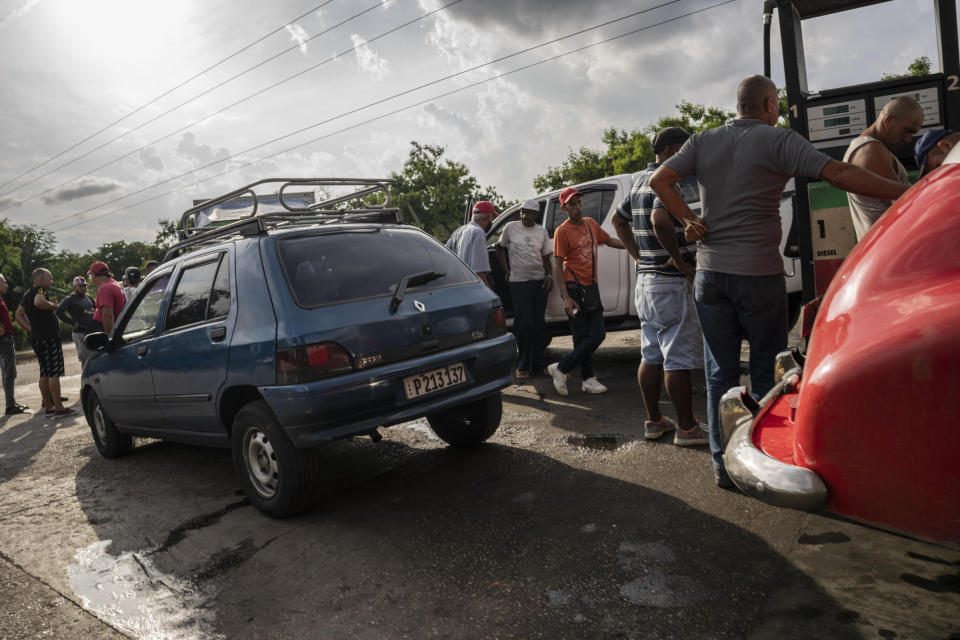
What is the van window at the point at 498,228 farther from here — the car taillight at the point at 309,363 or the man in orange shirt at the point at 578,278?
the car taillight at the point at 309,363

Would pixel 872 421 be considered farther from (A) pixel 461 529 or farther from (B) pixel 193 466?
(B) pixel 193 466

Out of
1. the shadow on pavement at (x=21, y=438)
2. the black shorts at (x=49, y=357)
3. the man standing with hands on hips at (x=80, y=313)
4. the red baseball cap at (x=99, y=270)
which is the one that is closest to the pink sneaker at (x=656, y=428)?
the shadow on pavement at (x=21, y=438)

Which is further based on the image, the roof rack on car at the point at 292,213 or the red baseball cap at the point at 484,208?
the red baseball cap at the point at 484,208

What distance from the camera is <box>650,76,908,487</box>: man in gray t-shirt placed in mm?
3049

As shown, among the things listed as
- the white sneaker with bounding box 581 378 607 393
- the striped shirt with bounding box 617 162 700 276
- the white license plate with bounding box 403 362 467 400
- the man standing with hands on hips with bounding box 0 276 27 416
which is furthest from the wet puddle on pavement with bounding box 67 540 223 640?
the man standing with hands on hips with bounding box 0 276 27 416

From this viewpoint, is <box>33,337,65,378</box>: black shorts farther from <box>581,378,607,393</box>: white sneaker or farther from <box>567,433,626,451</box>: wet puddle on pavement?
<box>567,433,626,451</box>: wet puddle on pavement

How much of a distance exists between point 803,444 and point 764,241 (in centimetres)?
155

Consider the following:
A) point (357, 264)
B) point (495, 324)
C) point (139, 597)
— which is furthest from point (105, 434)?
point (495, 324)

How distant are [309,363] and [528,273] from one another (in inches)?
144

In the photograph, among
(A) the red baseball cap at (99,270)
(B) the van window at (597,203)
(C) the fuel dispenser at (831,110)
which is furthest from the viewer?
(A) the red baseball cap at (99,270)

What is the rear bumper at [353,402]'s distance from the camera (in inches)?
128

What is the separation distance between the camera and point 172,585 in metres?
2.97

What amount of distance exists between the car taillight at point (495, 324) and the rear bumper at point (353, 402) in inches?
17.4

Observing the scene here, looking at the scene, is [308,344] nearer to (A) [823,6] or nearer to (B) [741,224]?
(B) [741,224]
